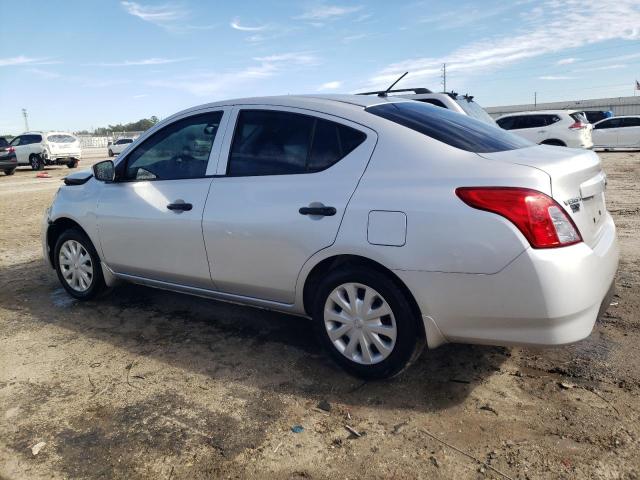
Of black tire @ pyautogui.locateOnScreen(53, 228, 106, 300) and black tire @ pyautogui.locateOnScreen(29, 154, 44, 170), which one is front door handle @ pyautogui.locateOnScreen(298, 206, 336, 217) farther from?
black tire @ pyautogui.locateOnScreen(29, 154, 44, 170)

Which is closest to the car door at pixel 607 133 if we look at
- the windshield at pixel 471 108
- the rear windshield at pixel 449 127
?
the windshield at pixel 471 108

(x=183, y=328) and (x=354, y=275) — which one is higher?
(x=354, y=275)

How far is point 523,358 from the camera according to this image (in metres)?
3.35

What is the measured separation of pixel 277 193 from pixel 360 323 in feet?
3.11

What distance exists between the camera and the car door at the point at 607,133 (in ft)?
67.5

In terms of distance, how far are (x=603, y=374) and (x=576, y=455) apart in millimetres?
896

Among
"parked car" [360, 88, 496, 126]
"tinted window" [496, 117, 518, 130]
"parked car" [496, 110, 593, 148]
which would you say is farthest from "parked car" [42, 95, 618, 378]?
"tinted window" [496, 117, 518, 130]

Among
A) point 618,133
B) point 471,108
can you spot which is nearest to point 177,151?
point 471,108

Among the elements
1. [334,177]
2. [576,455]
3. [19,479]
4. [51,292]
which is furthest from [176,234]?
[576,455]

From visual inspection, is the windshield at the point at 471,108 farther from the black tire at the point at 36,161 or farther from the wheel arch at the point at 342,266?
the black tire at the point at 36,161

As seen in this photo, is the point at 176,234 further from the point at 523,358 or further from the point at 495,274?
the point at 523,358

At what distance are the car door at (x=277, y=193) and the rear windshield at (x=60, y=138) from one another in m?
22.2

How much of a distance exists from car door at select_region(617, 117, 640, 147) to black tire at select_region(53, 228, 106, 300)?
21402 mm

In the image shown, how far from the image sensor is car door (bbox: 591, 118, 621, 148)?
20.6 m
